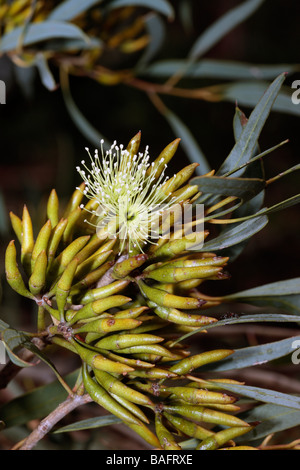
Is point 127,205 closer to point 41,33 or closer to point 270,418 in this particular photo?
point 270,418

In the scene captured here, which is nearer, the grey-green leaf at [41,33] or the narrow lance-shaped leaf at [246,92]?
the grey-green leaf at [41,33]

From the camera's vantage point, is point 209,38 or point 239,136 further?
point 209,38

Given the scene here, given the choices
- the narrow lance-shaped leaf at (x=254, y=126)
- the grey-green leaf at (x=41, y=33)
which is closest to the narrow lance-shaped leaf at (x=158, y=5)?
the grey-green leaf at (x=41, y=33)

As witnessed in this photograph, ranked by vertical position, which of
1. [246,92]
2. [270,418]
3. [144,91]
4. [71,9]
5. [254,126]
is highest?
[144,91]

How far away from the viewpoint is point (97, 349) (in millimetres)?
410

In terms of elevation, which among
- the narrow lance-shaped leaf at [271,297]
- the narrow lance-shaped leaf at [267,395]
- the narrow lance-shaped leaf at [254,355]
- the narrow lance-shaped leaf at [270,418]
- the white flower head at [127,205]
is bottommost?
the narrow lance-shaped leaf at [270,418]

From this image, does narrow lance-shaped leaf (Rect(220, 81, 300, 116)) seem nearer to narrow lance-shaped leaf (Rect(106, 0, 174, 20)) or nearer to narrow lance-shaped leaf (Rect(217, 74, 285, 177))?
narrow lance-shaped leaf (Rect(106, 0, 174, 20))

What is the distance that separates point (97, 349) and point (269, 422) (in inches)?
7.9

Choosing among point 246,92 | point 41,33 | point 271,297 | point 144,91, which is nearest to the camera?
point 271,297

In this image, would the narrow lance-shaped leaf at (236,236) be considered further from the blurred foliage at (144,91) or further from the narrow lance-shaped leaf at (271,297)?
the blurred foliage at (144,91)

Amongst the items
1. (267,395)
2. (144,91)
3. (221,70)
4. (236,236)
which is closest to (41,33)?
(221,70)

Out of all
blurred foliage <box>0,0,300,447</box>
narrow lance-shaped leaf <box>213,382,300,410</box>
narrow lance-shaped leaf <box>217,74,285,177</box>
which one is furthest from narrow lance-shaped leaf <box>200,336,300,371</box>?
blurred foliage <box>0,0,300,447</box>
